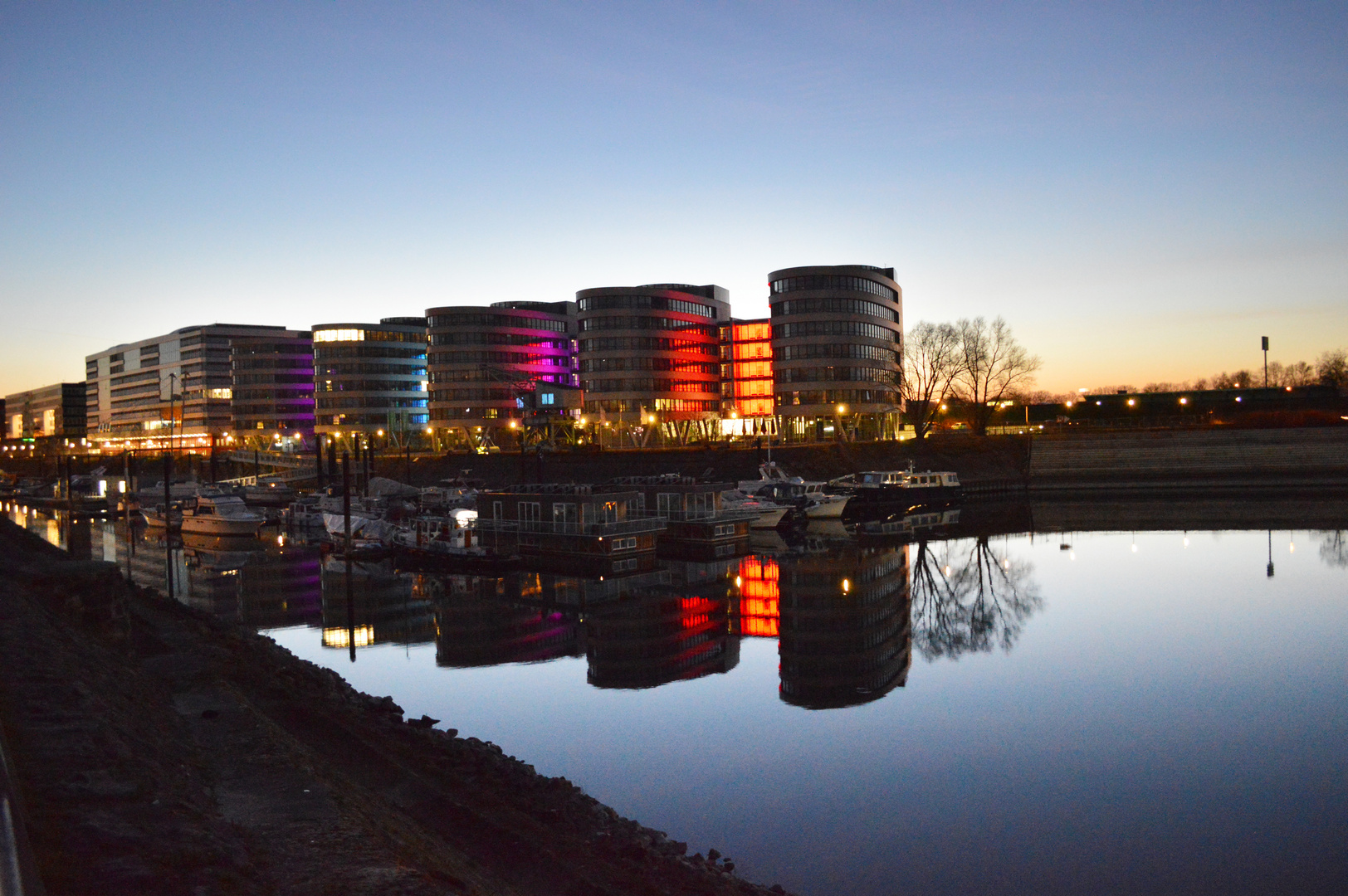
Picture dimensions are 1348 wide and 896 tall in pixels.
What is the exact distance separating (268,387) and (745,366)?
106093mm

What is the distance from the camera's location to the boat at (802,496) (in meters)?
78.2

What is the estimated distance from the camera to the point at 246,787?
1417cm

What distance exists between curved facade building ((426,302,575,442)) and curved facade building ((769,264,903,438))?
1663 inches

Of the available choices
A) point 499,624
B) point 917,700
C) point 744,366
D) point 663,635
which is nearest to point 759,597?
point 663,635

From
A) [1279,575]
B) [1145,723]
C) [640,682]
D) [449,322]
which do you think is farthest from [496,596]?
[449,322]

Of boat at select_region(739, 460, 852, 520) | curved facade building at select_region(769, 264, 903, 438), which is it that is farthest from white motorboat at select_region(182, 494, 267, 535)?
curved facade building at select_region(769, 264, 903, 438)

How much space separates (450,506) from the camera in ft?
251

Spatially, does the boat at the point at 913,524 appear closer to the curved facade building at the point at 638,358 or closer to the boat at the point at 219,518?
the curved facade building at the point at 638,358

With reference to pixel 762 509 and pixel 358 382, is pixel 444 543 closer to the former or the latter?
pixel 762 509

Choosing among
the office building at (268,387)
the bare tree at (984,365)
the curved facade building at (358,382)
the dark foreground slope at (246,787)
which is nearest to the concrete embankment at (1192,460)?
the bare tree at (984,365)

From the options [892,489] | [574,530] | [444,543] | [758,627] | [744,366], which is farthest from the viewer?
Result: [744,366]

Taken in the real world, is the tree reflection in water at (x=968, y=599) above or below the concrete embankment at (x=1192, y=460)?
below

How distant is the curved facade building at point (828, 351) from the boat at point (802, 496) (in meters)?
38.0

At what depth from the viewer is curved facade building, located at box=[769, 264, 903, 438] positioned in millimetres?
123000
